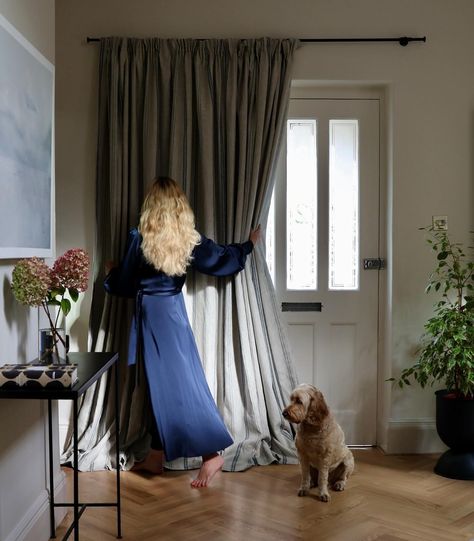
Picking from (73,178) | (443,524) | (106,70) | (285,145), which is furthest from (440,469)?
(106,70)

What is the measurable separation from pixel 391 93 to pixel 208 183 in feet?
3.94

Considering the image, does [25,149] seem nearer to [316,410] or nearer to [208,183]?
[208,183]

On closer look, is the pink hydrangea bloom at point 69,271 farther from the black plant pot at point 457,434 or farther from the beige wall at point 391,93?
the black plant pot at point 457,434

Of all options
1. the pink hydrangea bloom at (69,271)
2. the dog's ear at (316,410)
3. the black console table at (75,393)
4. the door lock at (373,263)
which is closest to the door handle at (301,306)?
the door lock at (373,263)

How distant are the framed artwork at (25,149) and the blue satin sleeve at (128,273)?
61 cm

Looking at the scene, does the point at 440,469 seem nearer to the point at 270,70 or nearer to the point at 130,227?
the point at 130,227

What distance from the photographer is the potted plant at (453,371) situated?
3.40m

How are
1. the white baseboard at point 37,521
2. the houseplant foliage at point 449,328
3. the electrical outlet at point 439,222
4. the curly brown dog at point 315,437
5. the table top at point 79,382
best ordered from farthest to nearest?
the electrical outlet at point 439,222 → the houseplant foliage at point 449,328 → the curly brown dog at point 315,437 → the white baseboard at point 37,521 → the table top at point 79,382

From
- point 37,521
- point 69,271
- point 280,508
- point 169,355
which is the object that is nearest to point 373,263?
point 169,355

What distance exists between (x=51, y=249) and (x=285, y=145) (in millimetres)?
1689

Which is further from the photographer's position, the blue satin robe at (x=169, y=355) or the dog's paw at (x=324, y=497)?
the blue satin robe at (x=169, y=355)

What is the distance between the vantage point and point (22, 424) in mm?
2506

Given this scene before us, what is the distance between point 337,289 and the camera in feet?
13.0

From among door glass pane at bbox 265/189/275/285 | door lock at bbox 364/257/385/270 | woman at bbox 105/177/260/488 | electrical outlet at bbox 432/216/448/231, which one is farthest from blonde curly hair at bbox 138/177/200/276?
electrical outlet at bbox 432/216/448/231
